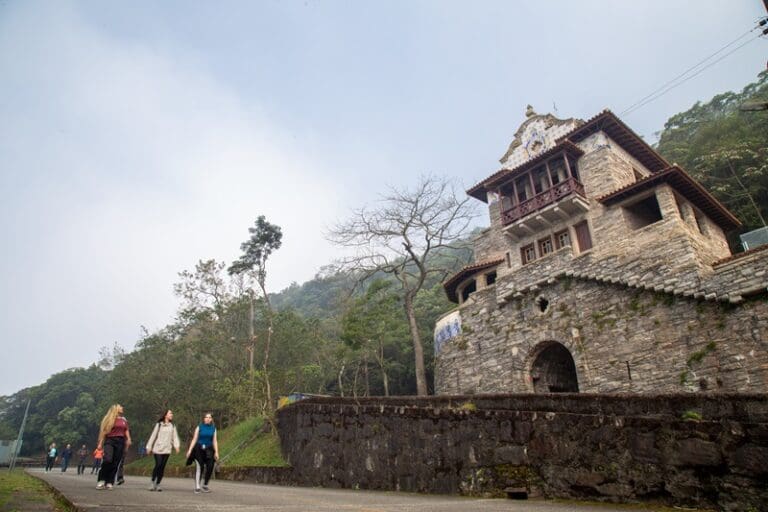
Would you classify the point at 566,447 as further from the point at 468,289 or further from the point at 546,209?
the point at 468,289

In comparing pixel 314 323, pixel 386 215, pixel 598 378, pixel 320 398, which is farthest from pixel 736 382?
pixel 314 323

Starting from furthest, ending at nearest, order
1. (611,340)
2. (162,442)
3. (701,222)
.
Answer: (701,222), (611,340), (162,442)

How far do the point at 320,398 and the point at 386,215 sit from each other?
43.9 feet

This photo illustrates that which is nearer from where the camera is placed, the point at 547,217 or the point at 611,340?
the point at 611,340

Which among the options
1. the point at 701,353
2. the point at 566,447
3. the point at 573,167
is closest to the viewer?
the point at 566,447

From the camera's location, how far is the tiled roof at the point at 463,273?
20.8 meters

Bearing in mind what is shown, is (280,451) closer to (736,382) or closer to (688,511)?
(688,511)

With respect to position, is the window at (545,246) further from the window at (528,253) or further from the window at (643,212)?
the window at (643,212)

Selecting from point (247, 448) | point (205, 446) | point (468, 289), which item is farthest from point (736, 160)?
point (205, 446)

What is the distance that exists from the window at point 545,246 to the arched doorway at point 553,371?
164 inches

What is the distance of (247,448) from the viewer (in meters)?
16.8

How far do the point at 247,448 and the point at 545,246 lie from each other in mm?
14948

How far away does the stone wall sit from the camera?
546 cm

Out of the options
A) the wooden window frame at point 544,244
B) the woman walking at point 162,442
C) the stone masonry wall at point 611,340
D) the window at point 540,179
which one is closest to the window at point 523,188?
the window at point 540,179
